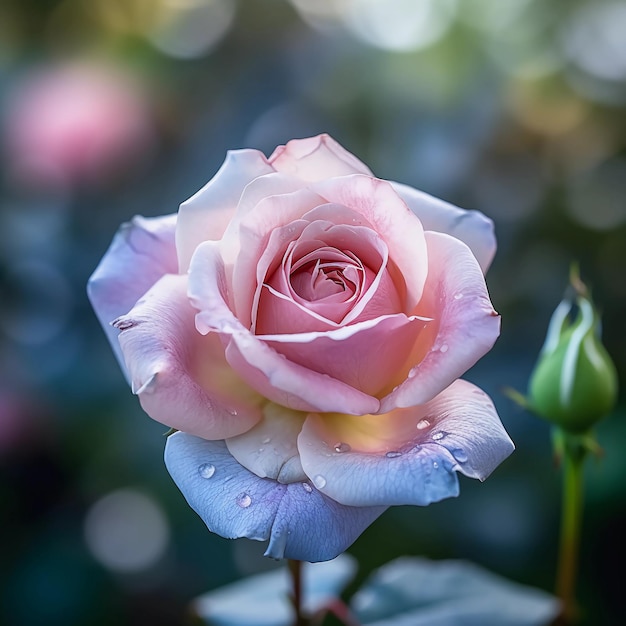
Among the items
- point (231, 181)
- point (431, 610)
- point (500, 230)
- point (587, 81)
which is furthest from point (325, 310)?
point (587, 81)

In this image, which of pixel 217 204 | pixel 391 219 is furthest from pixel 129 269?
pixel 391 219

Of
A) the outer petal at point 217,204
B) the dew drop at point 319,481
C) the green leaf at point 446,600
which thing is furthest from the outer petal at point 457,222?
the green leaf at point 446,600

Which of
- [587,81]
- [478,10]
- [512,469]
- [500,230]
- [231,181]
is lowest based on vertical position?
[512,469]

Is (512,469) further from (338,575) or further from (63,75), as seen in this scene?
(63,75)

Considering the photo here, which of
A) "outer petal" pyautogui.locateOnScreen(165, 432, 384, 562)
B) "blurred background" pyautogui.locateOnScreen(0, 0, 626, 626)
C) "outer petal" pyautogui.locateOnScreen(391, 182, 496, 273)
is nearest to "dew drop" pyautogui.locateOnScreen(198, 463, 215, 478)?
"outer petal" pyautogui.locateOnScreen(165, 432, 384, 562)

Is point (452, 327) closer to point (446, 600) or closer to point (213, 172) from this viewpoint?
point (446, 600)

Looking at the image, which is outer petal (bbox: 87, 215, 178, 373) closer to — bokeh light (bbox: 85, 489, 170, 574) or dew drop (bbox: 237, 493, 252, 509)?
dew drop (bbox: 237, 493, 252, 509)
